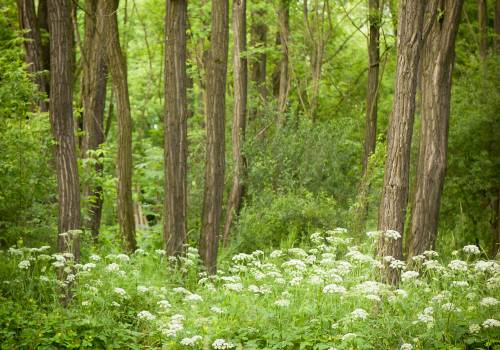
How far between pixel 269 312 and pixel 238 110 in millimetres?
11925

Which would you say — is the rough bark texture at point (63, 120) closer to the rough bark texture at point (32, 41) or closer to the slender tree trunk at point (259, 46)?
the rough bark texture at point (32, 41)

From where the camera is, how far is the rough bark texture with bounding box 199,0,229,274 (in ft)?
43.2

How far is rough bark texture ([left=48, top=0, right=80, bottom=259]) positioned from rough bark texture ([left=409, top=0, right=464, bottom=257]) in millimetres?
6026

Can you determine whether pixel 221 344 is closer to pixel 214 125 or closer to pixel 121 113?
pixel 214 125

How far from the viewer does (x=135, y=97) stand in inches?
1247

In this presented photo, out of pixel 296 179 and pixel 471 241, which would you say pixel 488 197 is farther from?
pixel 296 179

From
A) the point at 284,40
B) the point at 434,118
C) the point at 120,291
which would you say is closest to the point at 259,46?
the point at 284,40

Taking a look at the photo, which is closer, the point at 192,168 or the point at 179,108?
the point at 179,108

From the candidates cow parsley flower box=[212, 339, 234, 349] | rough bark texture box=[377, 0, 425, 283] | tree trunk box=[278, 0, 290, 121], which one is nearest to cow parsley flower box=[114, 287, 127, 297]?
cow parsley flower box=[212, 339, 234, 349]

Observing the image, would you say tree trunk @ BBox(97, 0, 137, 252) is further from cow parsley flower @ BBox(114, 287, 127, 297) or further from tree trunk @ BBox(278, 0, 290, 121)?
tree trunk @ BBox(278, 0, 290, 121)

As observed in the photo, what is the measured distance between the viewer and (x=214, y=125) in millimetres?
13195

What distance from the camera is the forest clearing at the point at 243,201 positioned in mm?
8453

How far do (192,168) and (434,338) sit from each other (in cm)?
1370

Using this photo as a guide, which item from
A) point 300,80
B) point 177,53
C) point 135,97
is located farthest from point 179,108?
point 135,97
